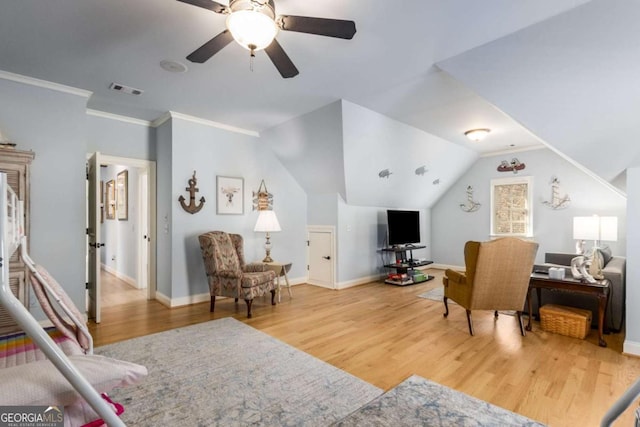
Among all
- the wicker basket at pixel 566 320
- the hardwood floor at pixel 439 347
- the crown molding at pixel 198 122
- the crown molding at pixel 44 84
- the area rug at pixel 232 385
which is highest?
the crown molding at pixel 44 84

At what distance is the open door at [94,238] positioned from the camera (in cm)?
356

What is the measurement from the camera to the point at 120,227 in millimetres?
6340

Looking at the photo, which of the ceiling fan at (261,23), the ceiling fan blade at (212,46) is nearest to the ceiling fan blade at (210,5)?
the ceiling fan at (261,23)

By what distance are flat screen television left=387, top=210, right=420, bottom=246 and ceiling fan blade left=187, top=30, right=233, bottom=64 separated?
4.45m

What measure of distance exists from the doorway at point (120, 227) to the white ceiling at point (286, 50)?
1.01m

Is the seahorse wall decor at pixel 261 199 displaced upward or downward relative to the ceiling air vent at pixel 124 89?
downward

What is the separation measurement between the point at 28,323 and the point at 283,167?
4.75 m

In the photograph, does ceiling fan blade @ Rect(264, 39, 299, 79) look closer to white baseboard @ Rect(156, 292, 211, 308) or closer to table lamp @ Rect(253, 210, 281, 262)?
table lamp @ Rect(253, 210, 281, 262)

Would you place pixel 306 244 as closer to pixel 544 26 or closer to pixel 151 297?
pixel 151 297

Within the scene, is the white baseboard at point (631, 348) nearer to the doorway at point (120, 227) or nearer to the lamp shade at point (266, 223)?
the lamp shade at point (266, 223)

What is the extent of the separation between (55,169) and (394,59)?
144 inches

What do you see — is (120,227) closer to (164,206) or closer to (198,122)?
(164,206)

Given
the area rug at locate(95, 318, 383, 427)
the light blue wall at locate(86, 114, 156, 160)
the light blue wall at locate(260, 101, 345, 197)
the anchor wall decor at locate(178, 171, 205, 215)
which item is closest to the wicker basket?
the area rug at locate(95, 318, 383, 427)

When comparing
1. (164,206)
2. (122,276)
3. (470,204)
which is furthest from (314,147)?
(122,276)
